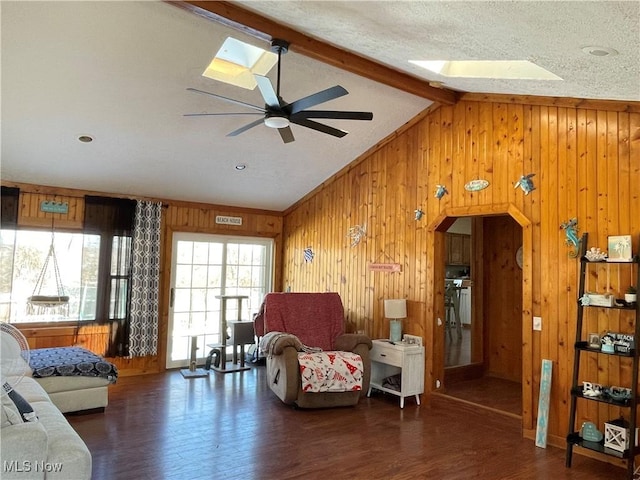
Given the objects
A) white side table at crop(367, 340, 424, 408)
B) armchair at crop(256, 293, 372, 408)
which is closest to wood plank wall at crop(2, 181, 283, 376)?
armchair at crop(256, 293, 372, 408)

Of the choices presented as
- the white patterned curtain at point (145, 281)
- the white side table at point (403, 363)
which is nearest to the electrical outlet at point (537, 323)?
the white side table at point (403, 363)

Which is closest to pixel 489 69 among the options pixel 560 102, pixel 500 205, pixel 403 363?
pixel 560 102

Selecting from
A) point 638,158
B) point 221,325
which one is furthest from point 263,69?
point 221,325

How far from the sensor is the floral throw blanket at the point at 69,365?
4.21m

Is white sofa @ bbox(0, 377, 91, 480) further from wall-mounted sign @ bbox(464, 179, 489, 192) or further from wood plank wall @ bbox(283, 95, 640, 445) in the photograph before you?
wall-mounted sign @ bbox(464, 179, 489, 192)

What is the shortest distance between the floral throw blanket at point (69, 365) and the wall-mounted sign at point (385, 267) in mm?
3189

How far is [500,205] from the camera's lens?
4.43 metres

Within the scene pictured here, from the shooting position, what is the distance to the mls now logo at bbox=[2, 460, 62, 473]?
2.16 metres

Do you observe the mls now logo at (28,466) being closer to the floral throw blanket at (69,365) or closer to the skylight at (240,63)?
the floral throw blanket at (69,365)

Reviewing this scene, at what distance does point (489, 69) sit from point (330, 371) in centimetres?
325

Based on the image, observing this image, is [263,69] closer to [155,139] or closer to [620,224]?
[155,139]

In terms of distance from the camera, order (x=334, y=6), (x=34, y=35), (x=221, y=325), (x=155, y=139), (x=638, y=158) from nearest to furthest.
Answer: (x=334, y=6) → (x=34, y=35) → (x=638, y=158) → (x=155, y=139) → (x=221, y=325)

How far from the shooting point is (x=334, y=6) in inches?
107

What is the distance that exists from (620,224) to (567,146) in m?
0.84
